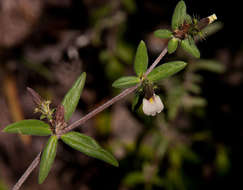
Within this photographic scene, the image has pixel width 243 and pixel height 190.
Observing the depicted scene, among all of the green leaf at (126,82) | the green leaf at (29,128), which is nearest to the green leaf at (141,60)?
the green leaf at (126,82)

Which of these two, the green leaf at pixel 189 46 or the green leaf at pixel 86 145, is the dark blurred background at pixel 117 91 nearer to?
the green leaf at pixel 189 46

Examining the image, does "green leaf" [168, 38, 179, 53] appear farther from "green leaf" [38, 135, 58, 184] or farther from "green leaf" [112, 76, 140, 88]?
"green leaf" [38, 135, 58, 184]

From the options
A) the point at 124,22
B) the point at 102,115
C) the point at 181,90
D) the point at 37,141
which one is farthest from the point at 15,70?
the point at 181,90

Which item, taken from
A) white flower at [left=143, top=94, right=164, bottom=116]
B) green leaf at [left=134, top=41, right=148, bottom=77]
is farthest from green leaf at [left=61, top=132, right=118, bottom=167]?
green leaf at [left=134, top=41, right=148, bottom=77]

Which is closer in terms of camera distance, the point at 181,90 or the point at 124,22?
the point at 181,90

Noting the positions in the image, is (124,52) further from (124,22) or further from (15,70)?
(15,70)

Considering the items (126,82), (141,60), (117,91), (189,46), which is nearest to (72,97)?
(126,82)

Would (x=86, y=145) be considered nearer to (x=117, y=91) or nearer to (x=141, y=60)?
(x=141, y=60)
